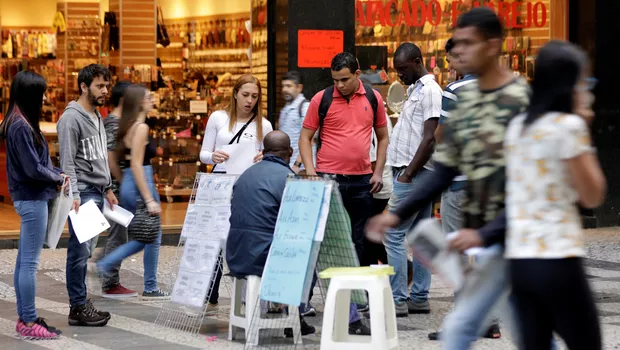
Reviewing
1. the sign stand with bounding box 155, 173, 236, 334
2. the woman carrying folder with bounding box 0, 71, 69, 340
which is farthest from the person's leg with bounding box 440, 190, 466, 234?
the woman carrying folder with bounding box 0, 71, 69, 340

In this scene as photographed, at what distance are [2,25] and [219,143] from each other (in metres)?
7.42

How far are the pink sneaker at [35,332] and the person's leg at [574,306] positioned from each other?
425 centimetres

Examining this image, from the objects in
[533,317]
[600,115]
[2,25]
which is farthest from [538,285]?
[2,25]

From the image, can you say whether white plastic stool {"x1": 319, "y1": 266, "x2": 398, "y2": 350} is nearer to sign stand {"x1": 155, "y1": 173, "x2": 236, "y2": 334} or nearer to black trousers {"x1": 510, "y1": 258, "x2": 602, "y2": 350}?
sign stand {"x1": 155, "y1": 173, "x2": 236, "y2": 334}

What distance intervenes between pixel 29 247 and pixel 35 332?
22.2 inches

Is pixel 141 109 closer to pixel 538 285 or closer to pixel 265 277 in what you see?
pixel 265 277

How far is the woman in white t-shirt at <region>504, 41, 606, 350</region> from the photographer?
418cm

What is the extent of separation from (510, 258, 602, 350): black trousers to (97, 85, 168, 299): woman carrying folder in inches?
180

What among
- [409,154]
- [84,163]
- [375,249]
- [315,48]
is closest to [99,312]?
[84,163]

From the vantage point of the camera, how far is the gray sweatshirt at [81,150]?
7.97m

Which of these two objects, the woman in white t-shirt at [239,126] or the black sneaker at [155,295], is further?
the black sneaker at [155,295]

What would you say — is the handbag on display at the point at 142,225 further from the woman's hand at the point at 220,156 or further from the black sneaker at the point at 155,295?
the black sneaker at the point at 155,295

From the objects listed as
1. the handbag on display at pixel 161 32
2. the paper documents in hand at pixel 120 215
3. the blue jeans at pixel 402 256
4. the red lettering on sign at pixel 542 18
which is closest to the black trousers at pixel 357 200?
the blue jeans at pixel 402 256

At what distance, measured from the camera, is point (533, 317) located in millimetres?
4332
